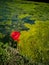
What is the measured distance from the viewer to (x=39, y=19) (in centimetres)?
288

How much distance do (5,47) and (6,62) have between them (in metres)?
0.22

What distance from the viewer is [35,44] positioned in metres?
2.21

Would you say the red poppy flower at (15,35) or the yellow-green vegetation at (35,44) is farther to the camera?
the red poppy flower at (15,35)

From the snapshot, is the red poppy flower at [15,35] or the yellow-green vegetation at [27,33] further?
the red poppy flower at [15,35]

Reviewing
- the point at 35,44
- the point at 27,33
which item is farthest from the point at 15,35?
the point at 35,44

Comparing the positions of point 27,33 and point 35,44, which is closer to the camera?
point 35,44

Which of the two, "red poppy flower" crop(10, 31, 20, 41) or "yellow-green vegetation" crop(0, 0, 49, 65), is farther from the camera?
"red poppy flower" crop(10, 31, 20, 41)

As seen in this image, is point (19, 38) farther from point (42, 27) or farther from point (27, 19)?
point (27, 19)

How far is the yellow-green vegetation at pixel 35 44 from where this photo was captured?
6.93 feet

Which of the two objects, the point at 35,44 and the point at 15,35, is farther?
the point at 15,35

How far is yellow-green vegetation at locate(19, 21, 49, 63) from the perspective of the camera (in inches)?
83.1

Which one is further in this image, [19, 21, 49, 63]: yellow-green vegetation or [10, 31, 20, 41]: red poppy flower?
[10, 31, 20, 41]: red poppy flower

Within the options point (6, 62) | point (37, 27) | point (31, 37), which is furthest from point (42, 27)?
point (6, 62)

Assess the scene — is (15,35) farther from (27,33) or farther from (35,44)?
(35,44)
